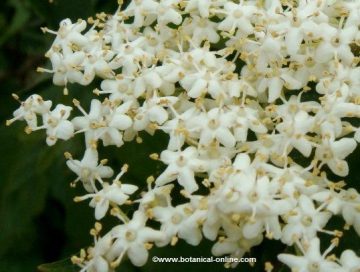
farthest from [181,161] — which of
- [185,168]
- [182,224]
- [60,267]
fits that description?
[60,267]

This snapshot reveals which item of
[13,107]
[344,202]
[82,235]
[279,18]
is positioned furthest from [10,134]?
[344,202]

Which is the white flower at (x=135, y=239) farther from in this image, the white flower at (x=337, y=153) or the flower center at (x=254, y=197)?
the white flower at (x=337, y=153)

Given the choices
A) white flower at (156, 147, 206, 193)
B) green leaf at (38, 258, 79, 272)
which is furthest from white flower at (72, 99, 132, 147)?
green leaf at (38, 258, 79, 272)

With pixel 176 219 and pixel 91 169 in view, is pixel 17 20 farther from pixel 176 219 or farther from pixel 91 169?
pixel 176 219

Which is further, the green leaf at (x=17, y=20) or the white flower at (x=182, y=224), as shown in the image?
the green leaf at (x=17, y=20)

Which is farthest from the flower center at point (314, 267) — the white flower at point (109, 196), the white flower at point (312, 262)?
the white flower at point (109, 196)

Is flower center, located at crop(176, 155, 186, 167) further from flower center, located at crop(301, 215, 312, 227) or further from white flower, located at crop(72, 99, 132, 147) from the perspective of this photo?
flower center, located at crop(301, 215, 312, 227)

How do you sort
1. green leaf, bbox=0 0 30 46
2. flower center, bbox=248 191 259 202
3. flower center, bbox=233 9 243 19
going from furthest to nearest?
green leaf, bbox=0 0 30 46
flower center, bbox=233 9 243 19
flower center, bbox=248 191 259 202

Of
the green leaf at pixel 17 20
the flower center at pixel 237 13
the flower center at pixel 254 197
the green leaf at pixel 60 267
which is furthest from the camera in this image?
the green leaf at pixel 17 20

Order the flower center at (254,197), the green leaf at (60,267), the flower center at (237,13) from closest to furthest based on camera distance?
the flower center at (254,197)
the green leaf at (60,267)
the flower center at (237,13)
